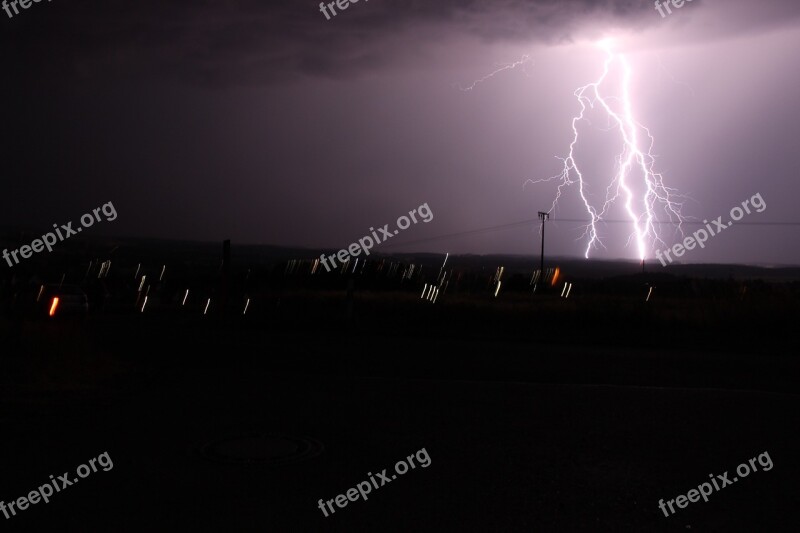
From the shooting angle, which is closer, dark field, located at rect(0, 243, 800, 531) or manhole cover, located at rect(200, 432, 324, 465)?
dark field, located at rect(0, 243, 800, 531)

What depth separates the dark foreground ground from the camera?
538cm

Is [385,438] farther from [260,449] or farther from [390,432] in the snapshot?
[260,449]

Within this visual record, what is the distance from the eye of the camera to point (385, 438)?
748cm

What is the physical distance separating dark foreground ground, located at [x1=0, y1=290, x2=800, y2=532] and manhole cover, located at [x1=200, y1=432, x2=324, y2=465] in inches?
1.1

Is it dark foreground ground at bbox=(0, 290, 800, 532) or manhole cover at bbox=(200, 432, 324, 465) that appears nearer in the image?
dark foreground ground at bbox=(0, 290, 800, 532)

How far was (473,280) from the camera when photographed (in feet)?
331

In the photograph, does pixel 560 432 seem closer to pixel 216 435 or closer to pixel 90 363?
pixel 216 435

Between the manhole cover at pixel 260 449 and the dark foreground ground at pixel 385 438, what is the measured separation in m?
0.03

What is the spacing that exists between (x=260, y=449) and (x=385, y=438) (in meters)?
1.29

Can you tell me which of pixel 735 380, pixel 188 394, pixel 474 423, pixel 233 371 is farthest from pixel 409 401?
pixel 735 380

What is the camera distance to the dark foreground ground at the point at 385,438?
17.6 feet

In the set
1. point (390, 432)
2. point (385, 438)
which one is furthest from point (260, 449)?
point (390, 432)

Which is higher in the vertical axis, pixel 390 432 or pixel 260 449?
pixel 260 449

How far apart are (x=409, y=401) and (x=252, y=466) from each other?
336 cm
